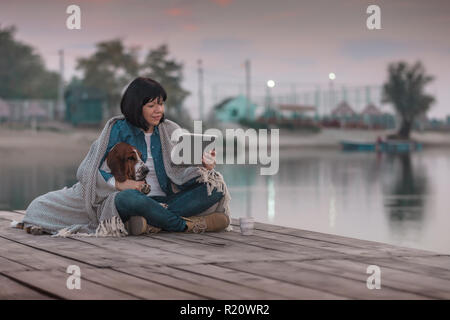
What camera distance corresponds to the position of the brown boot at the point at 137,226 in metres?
5.57

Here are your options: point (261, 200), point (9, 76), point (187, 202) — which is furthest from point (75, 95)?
point (187, 202)

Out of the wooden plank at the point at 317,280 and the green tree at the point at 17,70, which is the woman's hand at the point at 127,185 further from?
the green tree at the point at 17,70

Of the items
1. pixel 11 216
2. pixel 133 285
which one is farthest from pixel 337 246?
pixel 11 216

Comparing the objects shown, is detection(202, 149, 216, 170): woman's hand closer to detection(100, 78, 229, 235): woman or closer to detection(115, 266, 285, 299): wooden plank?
detection(100, 78, 229, 235): woman

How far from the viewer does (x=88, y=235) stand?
18.2 ft

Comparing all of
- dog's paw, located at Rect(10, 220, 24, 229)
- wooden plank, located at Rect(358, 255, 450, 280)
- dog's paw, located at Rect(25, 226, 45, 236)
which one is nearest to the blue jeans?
dog's paw, located at Rect(25, 226, 45, 236)

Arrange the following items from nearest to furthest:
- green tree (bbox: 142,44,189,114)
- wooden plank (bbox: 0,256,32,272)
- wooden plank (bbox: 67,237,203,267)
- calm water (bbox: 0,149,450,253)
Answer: wooden plank (bbox: 0,256,32,272)
wooden plank (bbox: 67,237,203,267)
calm water (bbox: 0,149,450,253)
green tree (bbox: 142,44,189,114)

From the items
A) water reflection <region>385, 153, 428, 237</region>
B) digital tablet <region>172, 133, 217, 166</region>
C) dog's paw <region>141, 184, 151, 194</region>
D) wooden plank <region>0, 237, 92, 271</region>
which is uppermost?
digital tablet <region>172, 133, 217, 166</region>

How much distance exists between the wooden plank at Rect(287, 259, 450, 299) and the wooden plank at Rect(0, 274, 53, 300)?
5.00ft

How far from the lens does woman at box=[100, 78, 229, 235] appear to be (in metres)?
5.50

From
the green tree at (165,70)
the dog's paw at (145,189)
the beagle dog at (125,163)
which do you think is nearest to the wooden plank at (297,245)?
the dog's paw at (145,189)

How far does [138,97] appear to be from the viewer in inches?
219

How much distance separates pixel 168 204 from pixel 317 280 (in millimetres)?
2105
